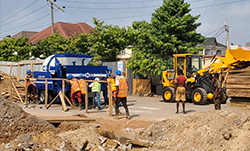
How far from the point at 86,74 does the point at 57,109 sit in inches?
86.6

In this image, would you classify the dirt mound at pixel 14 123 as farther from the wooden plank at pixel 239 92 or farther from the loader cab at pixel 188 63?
the loader cab at pixel 188 63

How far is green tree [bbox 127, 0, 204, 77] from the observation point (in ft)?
71.7

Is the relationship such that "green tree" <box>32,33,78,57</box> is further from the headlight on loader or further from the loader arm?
the loader arm

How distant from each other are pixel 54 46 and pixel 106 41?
6.00 meters

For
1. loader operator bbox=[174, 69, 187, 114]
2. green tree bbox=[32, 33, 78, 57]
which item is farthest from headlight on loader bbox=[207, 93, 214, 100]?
green tree bbox=[32, 33, 78, 57]

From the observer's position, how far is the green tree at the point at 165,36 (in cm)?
2184

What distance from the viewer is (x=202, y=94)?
16.7m

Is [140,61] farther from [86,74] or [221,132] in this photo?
[221,132]

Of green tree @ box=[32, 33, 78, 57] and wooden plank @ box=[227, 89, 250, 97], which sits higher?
→ green tree @ box=[32, 33, 78, 57]

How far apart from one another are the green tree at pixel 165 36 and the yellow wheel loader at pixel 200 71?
9.42 feet

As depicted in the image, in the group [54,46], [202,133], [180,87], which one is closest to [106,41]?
[54,46]

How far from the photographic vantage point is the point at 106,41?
97.2ft

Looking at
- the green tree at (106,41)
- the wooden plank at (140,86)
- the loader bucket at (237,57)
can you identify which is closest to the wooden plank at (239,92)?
the loader bucket at (237,57)

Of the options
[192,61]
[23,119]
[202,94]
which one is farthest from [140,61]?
[23,119]
